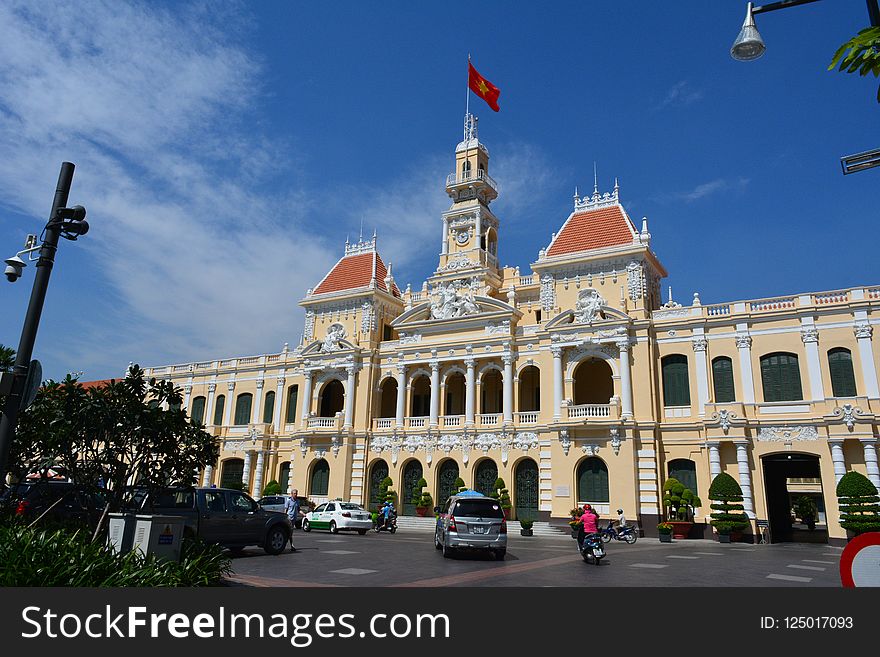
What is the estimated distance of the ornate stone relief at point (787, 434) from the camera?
2939 centimetres

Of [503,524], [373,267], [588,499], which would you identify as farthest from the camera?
[373,267]

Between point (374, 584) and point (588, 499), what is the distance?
76.0 ft

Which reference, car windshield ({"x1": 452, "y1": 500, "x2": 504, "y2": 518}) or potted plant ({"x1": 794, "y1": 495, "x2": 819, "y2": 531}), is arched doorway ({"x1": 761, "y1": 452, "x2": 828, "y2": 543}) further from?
potted plant ({"x1": 794, "y1": 495, "x2": 819, "y2": 531})

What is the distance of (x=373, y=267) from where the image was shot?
46.1 metres

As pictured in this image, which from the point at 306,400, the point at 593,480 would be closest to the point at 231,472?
the point at 306,400

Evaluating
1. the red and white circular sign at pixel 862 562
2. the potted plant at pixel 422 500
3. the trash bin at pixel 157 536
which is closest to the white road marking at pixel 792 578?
the red and white circular sign at pixel 862 562

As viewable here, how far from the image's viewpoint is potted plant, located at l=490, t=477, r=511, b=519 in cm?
3466

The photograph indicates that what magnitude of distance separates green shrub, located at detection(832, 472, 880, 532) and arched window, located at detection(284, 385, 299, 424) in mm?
33581

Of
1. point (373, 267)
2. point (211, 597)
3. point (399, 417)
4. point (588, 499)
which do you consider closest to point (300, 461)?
point (399, 417)

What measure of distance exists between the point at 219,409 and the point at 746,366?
37.1 meters

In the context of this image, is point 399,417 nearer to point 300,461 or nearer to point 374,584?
point 300,461

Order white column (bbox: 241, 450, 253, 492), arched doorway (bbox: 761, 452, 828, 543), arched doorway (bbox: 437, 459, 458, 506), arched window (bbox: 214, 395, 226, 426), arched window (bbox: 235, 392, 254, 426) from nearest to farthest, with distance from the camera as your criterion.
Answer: arched doorway (bbox: 761, 452, 828, 543) → arched doorway (bbox: 437, 459, 458, 506) → white column (bbox: 241, 450, 253, 492) → arched window (bbox: 235, 392, 254, 426) → arched window (bbox: 214, 395, 226, 426)

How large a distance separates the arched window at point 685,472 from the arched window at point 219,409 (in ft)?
108

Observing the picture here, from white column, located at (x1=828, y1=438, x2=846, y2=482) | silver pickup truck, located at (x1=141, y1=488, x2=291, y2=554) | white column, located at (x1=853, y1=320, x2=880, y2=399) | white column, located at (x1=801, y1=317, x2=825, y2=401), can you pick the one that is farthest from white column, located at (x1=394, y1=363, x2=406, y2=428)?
white column, located at (x1=853, y1=320, x2=880, y2=399)
